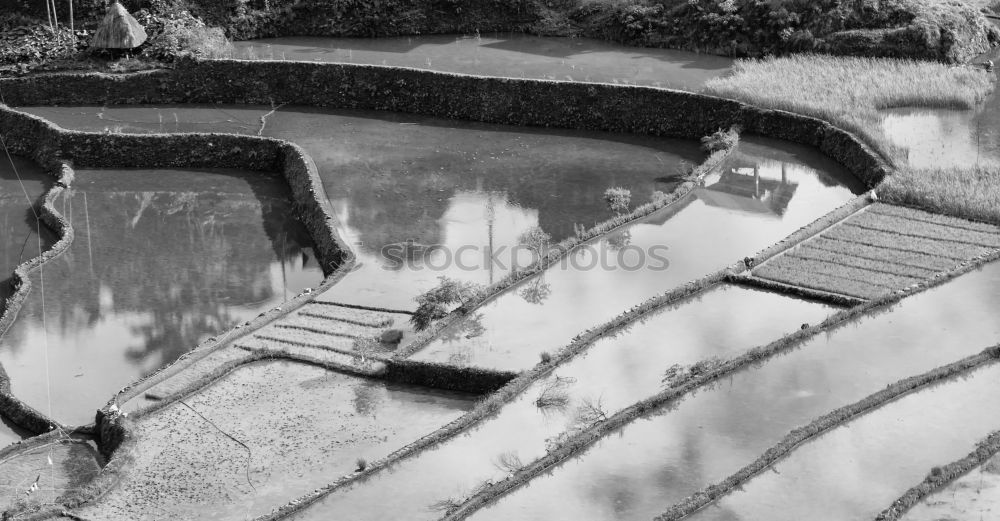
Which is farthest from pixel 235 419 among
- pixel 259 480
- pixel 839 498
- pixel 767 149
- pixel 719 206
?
pixel 767 149

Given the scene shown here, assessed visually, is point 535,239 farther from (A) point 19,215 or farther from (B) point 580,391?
(A) point 19,215

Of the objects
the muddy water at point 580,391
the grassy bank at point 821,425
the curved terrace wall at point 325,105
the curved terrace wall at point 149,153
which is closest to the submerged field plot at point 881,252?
the muddy water at point 580,391

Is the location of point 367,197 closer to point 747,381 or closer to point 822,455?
point 747,381

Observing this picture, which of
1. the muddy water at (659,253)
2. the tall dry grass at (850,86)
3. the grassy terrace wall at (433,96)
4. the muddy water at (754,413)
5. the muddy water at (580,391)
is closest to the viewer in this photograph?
the muddy water at (754,413)

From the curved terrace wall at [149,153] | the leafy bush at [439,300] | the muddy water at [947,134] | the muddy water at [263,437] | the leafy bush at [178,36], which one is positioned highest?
the leafy bush at [178,36]

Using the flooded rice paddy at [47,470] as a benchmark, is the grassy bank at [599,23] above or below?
above

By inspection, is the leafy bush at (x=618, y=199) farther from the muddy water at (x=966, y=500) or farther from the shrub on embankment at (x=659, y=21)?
the muddy water at (x=966, y=500)

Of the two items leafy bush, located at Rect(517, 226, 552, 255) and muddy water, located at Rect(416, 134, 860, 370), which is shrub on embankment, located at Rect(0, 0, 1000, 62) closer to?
muddy water, located at Rect(416, 134, 860, 370)
